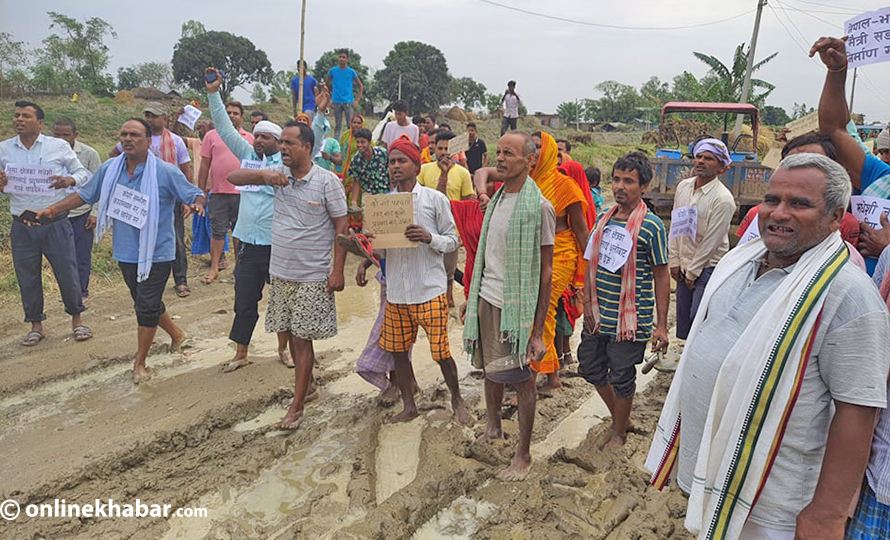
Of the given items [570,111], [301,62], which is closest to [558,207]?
[301,62]

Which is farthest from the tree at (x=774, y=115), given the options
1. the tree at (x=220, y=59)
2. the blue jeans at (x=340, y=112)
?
the blue jeans at (x=340, y=112)

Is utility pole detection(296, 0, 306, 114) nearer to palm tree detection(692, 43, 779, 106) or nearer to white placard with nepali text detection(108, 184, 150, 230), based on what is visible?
white placard with nepali text detection(108, 184, 150, 230)

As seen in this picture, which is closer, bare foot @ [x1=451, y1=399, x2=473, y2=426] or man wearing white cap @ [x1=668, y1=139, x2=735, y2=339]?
bare foot @ [x1=451, y1=399, x2=473, y2=426]

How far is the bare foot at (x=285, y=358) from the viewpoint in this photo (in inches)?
192

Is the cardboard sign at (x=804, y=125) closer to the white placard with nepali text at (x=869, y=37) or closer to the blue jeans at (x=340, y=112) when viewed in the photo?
the white placard with nepali text at (x=869, y=37)

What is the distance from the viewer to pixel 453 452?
3580 mm

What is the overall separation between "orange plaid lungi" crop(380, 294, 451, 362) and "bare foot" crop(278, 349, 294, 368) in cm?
134

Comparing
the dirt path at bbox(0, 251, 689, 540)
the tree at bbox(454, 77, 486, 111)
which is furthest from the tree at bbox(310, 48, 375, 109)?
the dirt path at bbox(0, 251, 689, 540)

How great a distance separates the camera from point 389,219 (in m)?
3.52

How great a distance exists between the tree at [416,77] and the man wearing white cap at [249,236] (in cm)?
4269

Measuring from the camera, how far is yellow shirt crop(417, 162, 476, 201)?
20.1ft

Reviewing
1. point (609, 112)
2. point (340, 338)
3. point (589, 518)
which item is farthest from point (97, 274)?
point (609, 112)

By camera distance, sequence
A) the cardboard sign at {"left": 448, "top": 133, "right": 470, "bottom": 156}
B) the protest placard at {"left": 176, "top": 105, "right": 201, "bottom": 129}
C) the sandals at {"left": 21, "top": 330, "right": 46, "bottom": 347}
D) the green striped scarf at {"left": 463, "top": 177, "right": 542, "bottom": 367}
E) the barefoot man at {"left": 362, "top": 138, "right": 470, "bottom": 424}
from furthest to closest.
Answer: the cardboard sign at {"left": 448, "top": 133, "right": 470, "bottom": 156} < the protest placard at {"left": 176, "top": 105, "right": 201, "bottom": 129} < the sandals at {"left": 21, "top": 330, "right": 46, "bottom": 347} < the barefoot man at {"left": 362, "top": 138, "right": 470, "bottom": 424} < the green striped scarf at {"left": 463, "top": 177, "right": 542, "bottom": 367}

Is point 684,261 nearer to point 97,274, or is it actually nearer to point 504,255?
point 504,255
